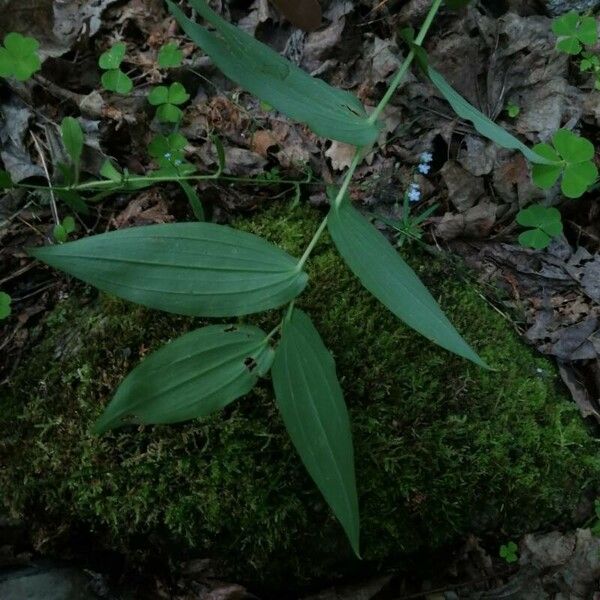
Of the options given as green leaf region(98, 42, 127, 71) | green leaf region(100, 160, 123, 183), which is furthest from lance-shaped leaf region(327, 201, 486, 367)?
green leaf region(98, 42, 127, 71)

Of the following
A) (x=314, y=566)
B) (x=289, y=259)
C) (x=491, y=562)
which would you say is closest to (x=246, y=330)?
(x=289, y=259)

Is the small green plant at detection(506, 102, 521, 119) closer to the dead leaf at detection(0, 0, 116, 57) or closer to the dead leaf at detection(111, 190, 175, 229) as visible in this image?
the dead leaf at detection(111, 190, 175, 229)

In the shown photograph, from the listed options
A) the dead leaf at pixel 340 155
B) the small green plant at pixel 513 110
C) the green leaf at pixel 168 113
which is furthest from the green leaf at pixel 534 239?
the green leaf at pixel 168 113

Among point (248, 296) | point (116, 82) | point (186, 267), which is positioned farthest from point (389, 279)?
point (116, 82)

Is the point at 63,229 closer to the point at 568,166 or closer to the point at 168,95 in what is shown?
the point at 168,95

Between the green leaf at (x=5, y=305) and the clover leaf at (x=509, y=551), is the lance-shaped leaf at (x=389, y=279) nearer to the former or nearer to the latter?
the clover leaf at (x=509, y=551)
